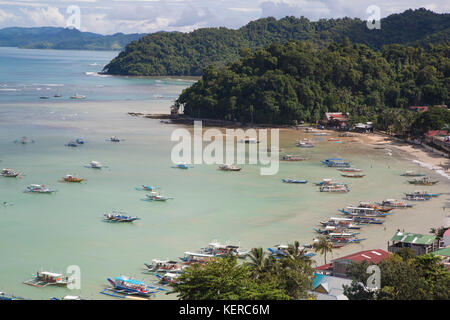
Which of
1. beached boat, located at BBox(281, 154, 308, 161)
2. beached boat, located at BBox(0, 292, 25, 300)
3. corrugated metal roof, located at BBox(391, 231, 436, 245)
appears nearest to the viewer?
beached boat, located at BBox(0, 292, 25, 300)

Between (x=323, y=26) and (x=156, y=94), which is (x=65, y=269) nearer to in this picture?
(x=156, y=94)

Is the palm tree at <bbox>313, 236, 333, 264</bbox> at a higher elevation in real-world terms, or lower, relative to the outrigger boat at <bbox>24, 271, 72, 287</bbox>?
higher

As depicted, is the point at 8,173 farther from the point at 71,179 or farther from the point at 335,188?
the point at 335,188

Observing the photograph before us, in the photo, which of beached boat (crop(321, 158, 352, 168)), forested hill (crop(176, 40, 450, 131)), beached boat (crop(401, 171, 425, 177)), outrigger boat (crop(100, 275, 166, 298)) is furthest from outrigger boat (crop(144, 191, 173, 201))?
forested hill (crop(176, 40, 450, 131))

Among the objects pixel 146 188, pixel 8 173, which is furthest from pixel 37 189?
pixel 146 188

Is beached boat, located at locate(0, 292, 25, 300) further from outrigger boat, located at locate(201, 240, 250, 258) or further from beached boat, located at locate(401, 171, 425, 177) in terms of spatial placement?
beached boat, located at locate(401, 171, 425, 177)

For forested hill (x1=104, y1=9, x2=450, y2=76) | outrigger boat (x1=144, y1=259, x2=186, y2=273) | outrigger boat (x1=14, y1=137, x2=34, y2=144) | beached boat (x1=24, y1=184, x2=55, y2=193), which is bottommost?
outrigger boat (x1=144, y1=259, x2=186, y2=273)

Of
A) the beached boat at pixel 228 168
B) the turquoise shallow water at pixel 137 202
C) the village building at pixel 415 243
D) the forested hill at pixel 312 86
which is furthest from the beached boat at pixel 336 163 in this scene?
the village building at pixel 415 243
